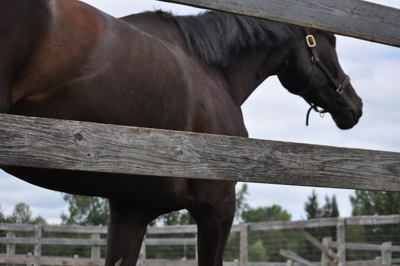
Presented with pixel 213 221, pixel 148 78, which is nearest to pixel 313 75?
pixel 213 221

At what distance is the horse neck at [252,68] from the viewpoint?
9.98ft

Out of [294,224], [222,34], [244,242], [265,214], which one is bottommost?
[244,242]

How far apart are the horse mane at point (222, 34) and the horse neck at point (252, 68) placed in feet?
0.18

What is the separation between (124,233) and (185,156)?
4.30 ft

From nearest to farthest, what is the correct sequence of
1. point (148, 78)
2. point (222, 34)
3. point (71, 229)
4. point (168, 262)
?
point (148, 78) → point (222, 34) → point (168, 262) → point (71, 229)

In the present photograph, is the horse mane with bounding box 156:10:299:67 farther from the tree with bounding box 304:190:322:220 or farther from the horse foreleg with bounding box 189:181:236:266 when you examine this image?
the tree with bounding box 304:190:322:220

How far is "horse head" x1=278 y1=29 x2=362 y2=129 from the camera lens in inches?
133

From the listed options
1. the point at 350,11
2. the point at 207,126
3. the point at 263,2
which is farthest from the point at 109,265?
the point at 350,11

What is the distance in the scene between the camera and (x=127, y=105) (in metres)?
2.01

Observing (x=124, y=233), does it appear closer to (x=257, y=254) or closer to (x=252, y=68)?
(x=252, y=68)

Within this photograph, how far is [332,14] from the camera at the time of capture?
6.16 feet

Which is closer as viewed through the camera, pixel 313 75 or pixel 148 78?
pixel 148 78

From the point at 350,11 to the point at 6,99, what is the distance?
147 centimetres

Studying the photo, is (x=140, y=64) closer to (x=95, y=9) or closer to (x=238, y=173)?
(x=95, y=9)
